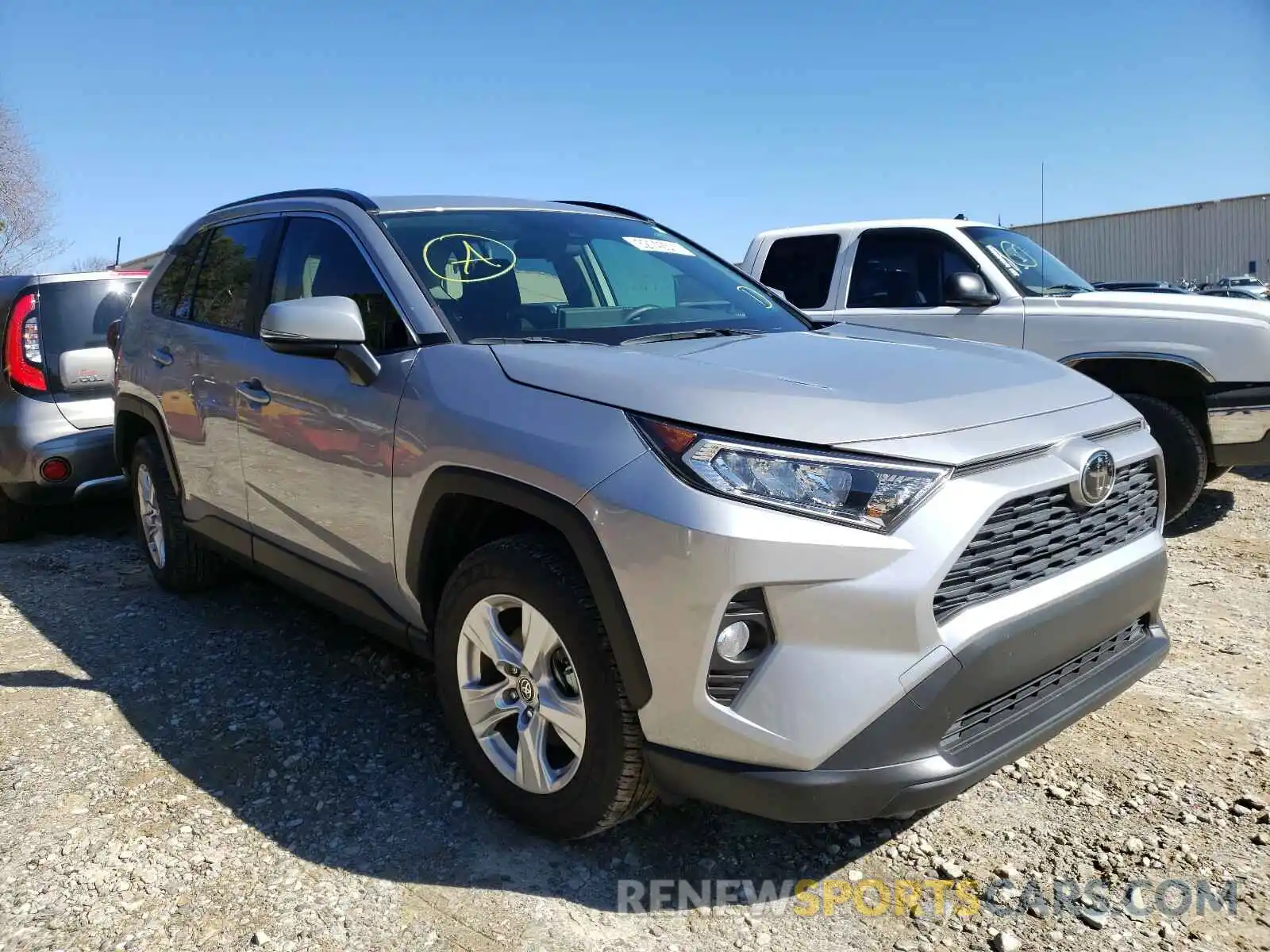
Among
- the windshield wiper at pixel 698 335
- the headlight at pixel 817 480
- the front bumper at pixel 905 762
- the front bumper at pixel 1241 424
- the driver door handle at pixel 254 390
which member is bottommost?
the front bumper at pixel 905 762

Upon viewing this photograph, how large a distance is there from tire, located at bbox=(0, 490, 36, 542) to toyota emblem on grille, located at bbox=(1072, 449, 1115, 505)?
5.98 meters

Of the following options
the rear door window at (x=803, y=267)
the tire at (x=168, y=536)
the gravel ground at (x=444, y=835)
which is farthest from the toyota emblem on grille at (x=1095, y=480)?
the rear door window at (x=803, y=267)

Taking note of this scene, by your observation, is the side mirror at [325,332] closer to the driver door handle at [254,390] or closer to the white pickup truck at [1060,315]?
the driver door handle at [254,390]

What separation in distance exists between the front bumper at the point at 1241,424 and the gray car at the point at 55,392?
20.2 ft

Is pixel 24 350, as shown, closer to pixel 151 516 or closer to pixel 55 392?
pixel 55 392

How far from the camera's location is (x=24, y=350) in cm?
569

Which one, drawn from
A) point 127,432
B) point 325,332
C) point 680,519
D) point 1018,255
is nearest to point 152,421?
point 127,432

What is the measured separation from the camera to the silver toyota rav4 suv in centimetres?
208

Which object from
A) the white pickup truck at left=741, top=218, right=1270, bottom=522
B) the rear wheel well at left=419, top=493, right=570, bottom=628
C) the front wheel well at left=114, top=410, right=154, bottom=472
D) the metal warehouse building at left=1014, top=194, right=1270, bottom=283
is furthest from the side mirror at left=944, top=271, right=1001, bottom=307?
the metal warehouse building at left=1014, top=194, right=1270, bottom=283

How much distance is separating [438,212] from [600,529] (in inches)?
66.6

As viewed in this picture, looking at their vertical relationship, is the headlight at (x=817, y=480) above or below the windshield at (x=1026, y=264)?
below

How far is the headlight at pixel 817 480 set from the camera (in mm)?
2104

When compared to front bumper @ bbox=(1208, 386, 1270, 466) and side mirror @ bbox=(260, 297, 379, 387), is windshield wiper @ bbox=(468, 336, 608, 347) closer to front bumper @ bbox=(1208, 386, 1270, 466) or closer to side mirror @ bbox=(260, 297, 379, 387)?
side mirror @ bbox=(260, 297, 379, 387)

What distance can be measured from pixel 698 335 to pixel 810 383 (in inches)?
29.8
